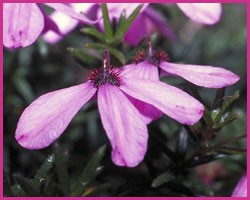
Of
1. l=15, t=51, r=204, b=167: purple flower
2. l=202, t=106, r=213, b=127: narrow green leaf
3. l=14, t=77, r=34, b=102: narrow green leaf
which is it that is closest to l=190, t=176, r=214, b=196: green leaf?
l=202, t=106, r=213, b=127: narrow green leaf

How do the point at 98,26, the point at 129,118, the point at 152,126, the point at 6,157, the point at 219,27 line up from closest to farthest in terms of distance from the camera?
the point at 129,118, the point at 152,126, the point at 98,26, the point at 6,157, the point at 219,27

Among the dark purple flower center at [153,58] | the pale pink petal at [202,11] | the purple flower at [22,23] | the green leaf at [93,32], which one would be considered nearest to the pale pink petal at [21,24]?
the purple flower at [22,23]

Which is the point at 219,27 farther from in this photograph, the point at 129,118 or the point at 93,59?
the point at 129,118

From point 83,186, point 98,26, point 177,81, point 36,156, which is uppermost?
point 98,26

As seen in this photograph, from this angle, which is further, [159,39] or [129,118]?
[159,39]

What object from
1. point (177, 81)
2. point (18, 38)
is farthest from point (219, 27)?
point (18, 38)

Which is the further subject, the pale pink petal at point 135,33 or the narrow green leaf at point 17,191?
the pale pink petal at point 135,33

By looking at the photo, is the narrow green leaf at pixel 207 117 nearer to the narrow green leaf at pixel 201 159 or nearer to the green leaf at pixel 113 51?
the narrow green leaf at pixel 201 159
